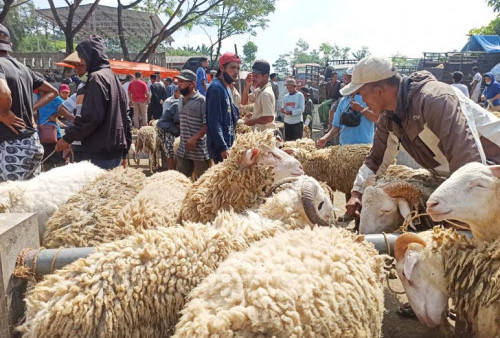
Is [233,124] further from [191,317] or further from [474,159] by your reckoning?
[191,317]

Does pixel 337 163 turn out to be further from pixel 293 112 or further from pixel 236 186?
pixel 293 112

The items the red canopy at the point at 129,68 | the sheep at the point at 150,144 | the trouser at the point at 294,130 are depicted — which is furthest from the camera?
the red canopy at the point at 129,68

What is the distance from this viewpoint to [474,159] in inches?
85.4

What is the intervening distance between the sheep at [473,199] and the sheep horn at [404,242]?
0.16 meters

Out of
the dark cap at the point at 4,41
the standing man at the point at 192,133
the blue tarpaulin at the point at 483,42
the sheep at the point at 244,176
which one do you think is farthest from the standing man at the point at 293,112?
the blue tarpaulin at the point at 483,42

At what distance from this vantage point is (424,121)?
99.1 inches

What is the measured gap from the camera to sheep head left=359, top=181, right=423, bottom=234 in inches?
103

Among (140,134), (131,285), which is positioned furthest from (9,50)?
(140,134)

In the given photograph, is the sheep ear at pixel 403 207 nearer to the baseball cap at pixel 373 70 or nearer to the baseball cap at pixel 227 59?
the baseball cap at pixel 373 70

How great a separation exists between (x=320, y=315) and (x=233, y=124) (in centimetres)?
366

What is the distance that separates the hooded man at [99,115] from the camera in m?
3.35

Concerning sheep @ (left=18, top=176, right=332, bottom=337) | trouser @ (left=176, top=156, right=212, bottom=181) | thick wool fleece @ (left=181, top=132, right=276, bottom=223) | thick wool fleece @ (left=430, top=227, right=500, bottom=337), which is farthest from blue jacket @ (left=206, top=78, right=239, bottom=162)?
thick wool fleece @ (left=430, top=227, right=500, bottom=337)

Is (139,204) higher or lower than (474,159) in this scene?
lower

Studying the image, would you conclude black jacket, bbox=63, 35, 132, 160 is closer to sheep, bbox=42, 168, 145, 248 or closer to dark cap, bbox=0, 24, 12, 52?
dark cap, bbox=0, 24, 12, 52
